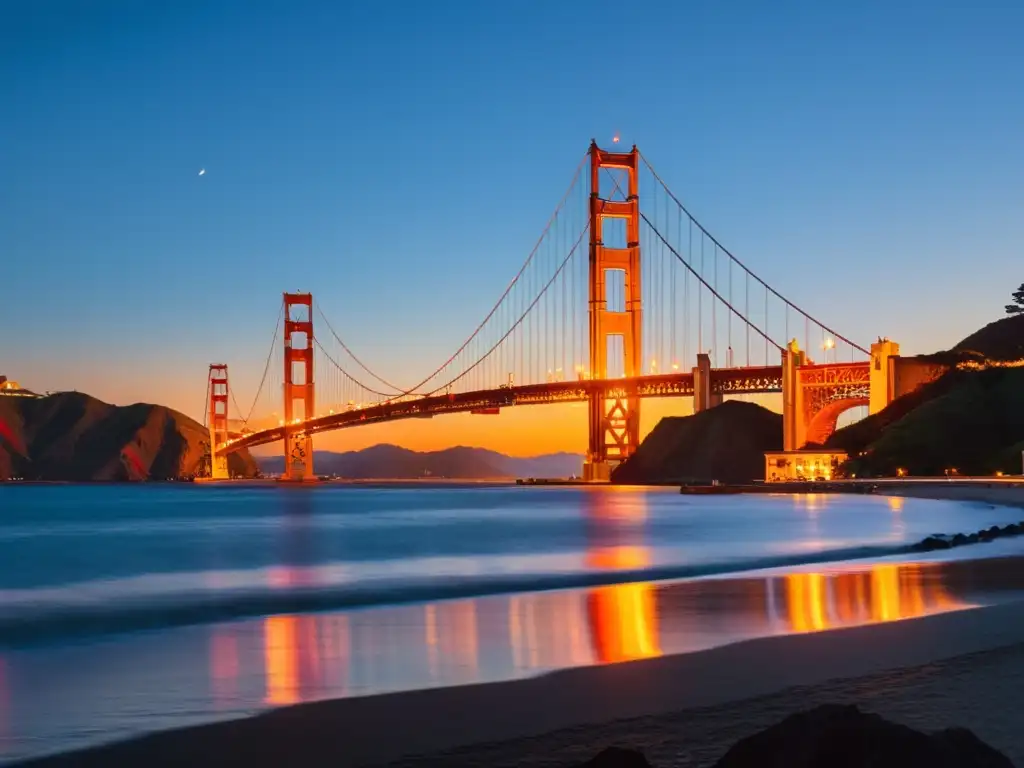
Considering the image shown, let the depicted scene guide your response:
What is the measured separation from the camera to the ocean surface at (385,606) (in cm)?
827

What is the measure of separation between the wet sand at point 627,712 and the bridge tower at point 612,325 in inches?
A: 2806

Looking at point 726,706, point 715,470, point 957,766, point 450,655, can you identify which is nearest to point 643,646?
point 450,655

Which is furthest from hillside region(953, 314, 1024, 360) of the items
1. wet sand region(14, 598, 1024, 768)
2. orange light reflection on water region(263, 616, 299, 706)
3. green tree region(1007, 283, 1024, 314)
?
wet sand region(14, 598, 1024, 768)

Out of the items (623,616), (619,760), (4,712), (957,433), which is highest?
(957,433)

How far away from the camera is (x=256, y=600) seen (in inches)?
646

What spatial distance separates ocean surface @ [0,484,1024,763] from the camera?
8.27m

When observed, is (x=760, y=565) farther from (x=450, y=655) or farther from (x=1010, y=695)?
(x=1010, y=695)

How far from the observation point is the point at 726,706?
6.60 m

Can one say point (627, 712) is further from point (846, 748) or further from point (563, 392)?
point (563, 392)

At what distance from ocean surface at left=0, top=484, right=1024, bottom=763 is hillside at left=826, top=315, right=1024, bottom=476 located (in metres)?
33.1

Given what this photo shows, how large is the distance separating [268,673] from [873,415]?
70.5 meters

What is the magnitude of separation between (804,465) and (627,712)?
68.5m

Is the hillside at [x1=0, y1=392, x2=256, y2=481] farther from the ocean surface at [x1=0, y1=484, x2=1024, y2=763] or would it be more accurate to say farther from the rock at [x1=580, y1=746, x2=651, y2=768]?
the rock at [x1=580, y1=746, x2=651, y2=768]

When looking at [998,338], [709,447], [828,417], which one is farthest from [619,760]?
[998,338]
